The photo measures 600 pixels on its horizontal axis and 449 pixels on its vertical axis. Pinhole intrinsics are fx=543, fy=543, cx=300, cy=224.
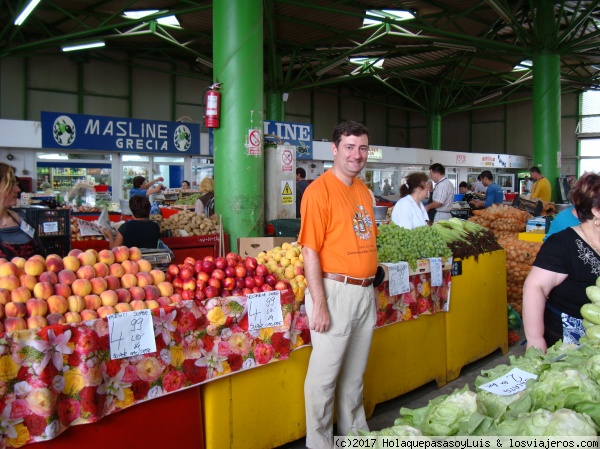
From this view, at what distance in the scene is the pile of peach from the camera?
2.52 metres

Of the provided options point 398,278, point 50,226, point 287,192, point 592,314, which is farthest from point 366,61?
point 592,314

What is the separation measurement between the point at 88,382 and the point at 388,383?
2.38m

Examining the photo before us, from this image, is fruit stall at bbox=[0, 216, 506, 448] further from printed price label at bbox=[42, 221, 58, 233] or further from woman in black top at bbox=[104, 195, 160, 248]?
woman in black top at bbox=[104, 195, 160, 248]

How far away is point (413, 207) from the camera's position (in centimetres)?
548

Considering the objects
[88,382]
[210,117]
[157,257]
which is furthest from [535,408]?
[210,117]

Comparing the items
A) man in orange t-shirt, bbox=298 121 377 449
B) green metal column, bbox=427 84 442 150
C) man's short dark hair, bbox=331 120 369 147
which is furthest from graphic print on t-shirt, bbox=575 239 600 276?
green metal column, bbox=427 84 442 150

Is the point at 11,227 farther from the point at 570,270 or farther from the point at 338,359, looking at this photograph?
the point at 570,270

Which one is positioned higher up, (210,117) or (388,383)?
(210,117)

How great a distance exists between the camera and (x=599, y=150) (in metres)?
26.5

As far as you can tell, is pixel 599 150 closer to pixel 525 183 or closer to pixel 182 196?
pixel 525 183

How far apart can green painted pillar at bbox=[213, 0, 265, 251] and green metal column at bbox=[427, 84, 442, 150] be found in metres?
19.0

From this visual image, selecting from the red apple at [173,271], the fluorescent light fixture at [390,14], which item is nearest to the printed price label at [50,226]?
the red apple at [173,271]

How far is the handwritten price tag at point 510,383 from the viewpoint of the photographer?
5.70 ft

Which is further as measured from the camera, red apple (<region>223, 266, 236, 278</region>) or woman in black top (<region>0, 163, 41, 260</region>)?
woman in black top (<region>0, 163, 41, 260</region>)
